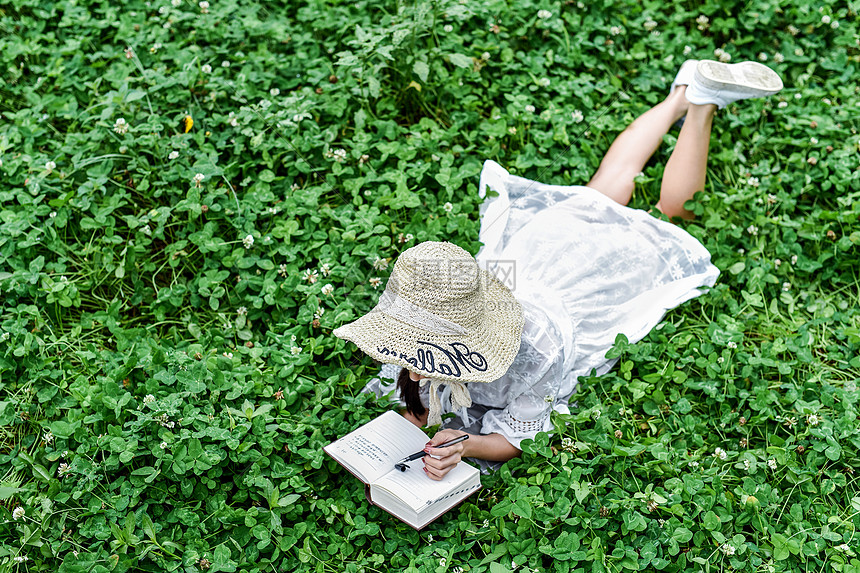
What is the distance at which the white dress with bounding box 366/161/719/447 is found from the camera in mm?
2945

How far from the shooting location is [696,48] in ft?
15.6

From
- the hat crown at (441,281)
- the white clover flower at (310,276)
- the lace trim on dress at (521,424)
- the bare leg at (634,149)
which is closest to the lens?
the hat crown at (441,281)

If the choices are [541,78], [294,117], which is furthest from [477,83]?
[294,117]

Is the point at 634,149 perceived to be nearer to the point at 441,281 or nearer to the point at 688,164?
the point at 688,164

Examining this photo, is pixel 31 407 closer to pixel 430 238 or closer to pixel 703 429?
pixel 430 238

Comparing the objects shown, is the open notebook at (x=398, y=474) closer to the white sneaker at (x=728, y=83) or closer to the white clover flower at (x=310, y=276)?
the white clover flower at (x=310, y=276)

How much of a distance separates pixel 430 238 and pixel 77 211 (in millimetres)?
1676

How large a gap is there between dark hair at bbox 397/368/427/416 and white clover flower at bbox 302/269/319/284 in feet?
2.19

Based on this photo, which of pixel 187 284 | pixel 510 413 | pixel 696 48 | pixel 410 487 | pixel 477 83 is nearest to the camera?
pixel 410 487

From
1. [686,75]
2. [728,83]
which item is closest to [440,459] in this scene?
[728,83]

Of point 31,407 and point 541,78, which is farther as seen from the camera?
point 541,78

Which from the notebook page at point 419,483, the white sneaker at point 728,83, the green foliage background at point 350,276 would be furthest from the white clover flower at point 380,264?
the white sneaker at point 728,83

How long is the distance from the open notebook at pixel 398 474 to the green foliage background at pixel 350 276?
0.11 metres

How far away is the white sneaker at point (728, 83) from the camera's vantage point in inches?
Answer: 138
